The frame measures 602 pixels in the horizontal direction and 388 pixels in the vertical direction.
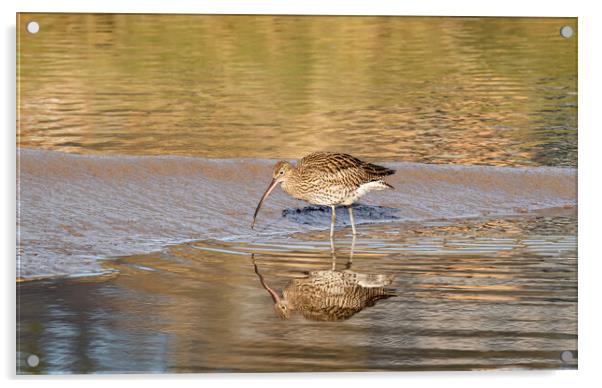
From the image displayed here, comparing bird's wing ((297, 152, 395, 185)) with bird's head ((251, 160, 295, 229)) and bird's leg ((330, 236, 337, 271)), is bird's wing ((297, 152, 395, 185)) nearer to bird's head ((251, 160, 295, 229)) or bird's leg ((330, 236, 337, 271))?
bird's head ((251, 160, 295, 229))

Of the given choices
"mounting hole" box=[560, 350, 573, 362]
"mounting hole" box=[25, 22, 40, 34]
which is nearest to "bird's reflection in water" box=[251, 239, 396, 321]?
"mounting hole" box=[560, 350, 573, 362]

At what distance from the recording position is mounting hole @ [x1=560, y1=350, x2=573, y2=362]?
10.6m

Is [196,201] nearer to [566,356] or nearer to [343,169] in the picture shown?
[343,169]

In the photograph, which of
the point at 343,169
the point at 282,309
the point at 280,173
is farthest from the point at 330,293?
the point at 280,173

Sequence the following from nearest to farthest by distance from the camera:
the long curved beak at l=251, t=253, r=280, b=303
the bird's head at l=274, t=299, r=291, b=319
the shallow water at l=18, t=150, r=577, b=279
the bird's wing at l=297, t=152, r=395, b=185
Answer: the bird's head at l=274, t=299, r=291, b=319
the long curved beak at l=251, t=253, r=280, b=303
the shallow water at l=18, t=150, r=577, b=279
the bird's wing at l=297, t=152, r=395, b=185

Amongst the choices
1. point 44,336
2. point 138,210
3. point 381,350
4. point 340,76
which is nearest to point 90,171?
point 138,210

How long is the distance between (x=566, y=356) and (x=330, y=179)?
156 inches

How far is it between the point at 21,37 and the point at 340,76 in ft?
11.1

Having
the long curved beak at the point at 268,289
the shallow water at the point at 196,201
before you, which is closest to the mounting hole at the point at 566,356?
the shallow water at the point at 196,201

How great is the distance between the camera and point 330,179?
13953 millimetres

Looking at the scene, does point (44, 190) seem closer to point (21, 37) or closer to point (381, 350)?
point (21, 37)

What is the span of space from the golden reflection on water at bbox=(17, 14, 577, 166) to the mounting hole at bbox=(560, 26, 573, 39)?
0.04m

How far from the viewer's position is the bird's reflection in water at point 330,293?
10.9m

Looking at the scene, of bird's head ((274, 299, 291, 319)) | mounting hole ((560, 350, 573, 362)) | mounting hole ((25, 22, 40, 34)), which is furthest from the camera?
mounting hole ((25, 22, 40, 34))
